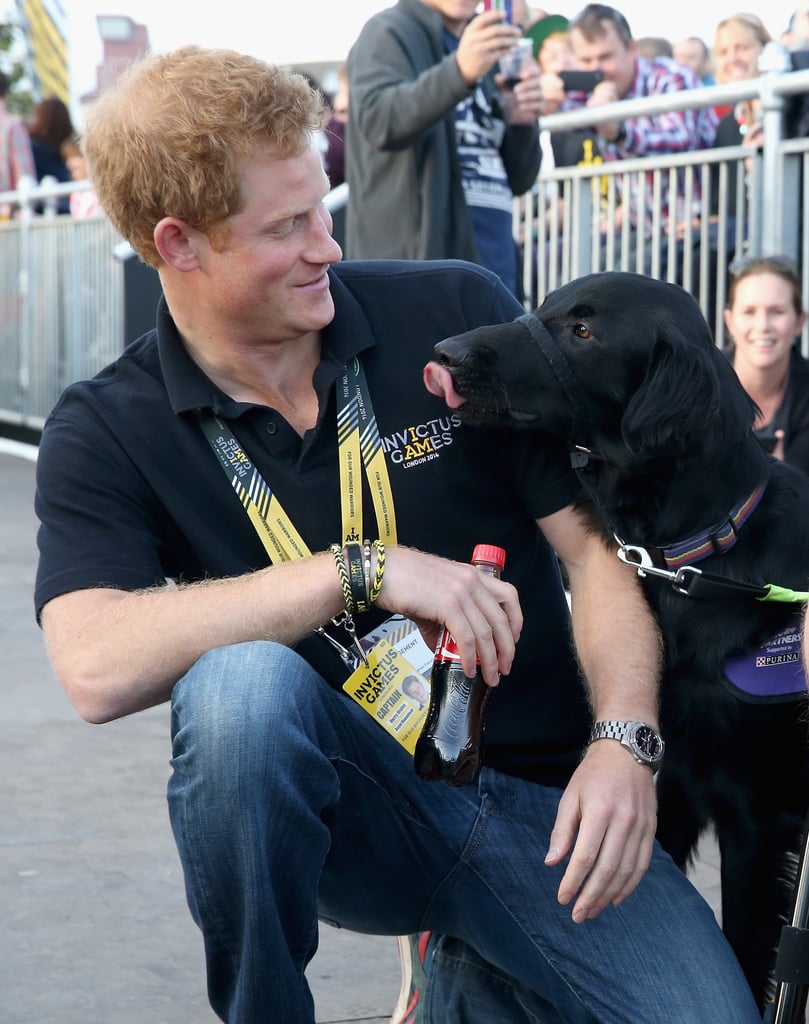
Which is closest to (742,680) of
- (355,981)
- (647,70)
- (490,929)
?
(490,929)

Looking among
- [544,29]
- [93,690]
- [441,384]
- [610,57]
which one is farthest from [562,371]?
[544,29]

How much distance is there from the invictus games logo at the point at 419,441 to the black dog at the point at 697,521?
132mm

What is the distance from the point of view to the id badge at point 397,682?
7.61 ft

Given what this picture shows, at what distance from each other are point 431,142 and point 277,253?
119 inches

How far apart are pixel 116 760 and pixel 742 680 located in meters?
2.27

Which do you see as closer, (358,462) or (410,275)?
(358,462)

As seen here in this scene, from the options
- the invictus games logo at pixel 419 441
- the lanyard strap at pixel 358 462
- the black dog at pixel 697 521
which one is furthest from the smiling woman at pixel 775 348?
the lanyard strap at pixel 358 462

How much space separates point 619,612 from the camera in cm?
238

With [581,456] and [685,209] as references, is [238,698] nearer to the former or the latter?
[581,456]

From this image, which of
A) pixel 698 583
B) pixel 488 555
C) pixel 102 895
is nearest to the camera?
pixel 488 555

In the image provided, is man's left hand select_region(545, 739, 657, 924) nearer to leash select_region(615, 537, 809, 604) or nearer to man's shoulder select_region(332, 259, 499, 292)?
leash select_region(615, 537, 809, 604)

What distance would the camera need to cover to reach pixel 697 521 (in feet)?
8.74

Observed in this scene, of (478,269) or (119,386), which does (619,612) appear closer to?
(478,269)

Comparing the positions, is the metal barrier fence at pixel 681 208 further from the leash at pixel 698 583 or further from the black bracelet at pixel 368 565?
the black bracelet at pixel 368 565
